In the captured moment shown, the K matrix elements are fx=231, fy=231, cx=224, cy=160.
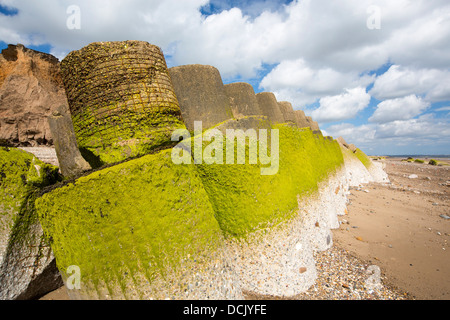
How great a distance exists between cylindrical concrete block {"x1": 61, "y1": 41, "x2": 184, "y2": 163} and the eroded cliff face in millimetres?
1555

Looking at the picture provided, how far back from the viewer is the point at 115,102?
2.33 m

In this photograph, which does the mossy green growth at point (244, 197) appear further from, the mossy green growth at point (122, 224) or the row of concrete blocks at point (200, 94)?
the row of concrete blocks at point (200, 94)

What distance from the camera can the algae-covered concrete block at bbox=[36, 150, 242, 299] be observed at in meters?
1.72

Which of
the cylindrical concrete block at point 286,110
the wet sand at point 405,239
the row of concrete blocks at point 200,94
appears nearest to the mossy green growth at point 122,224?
the row of concrete blocks at point 200,94

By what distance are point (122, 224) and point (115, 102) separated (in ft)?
4.17

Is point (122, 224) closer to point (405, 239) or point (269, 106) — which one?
point (405, 239)

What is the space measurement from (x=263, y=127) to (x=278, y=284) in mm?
1685

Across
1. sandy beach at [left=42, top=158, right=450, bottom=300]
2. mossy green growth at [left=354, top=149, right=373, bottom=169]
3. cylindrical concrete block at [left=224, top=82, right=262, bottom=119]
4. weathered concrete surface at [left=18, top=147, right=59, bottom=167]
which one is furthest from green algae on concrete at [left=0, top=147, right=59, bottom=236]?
mossy green growth at [left=354, top=149, right=373, bottom=169]

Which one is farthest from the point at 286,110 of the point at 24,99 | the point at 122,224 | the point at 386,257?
the point at 122,224

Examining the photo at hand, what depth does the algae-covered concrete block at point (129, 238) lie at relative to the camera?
1.72 m

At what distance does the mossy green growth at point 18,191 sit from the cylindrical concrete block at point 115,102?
507 millimetres

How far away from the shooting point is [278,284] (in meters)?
2.21

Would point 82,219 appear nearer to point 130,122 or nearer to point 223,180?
point 130,122

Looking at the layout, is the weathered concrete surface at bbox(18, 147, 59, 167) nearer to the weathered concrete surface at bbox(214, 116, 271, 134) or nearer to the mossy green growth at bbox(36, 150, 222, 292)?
the mossy green growth at bbox(36, 150, 222, 292)
